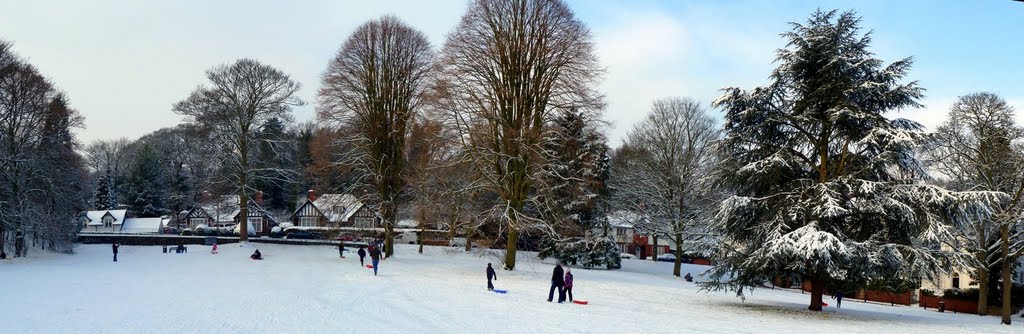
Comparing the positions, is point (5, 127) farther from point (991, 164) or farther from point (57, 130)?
point (991, 164)

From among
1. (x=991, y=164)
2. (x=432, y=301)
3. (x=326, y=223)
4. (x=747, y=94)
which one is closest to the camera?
(x=432, y=301)

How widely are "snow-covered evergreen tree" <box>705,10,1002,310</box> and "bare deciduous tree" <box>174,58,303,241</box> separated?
32.0 metres

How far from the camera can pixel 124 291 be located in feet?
72.6

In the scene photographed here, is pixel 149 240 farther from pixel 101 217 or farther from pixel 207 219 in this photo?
pixel 101 217

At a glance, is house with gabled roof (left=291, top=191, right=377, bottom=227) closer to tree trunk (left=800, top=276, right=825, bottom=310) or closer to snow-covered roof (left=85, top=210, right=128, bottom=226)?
tree trunk (left=800, top=276, right=825, bottom=310)

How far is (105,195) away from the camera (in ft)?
293

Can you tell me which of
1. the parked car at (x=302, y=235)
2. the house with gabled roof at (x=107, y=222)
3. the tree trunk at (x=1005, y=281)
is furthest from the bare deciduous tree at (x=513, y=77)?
the house with gabled roof at (x=107, y=222)

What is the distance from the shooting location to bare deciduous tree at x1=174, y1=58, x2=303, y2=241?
45.9 metres

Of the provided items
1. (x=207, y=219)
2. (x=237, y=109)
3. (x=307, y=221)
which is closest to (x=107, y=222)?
(x=207, y=219)

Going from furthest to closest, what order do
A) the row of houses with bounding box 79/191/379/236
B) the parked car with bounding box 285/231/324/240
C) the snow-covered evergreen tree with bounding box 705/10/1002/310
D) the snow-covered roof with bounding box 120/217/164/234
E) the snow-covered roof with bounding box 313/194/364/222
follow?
the snow-covered roof with bounding box 120/217/164/234
the row of houses with bounding box 79/191/379/236
the parked car with bounding box 285/231/324/240
the snow-covered roof with bounding box 313/194/364/222
the snow-covered evergreen tree with bounding box 705/10/1002/310

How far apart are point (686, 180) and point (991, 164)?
16.8 m

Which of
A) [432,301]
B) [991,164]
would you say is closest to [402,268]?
[432,301]

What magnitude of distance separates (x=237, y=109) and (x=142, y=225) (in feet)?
130

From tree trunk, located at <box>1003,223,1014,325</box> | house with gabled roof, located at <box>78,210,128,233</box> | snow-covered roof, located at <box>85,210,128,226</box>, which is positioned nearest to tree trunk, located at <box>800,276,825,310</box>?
tree trunk, located at <box>1003,223,1014,325</box>
